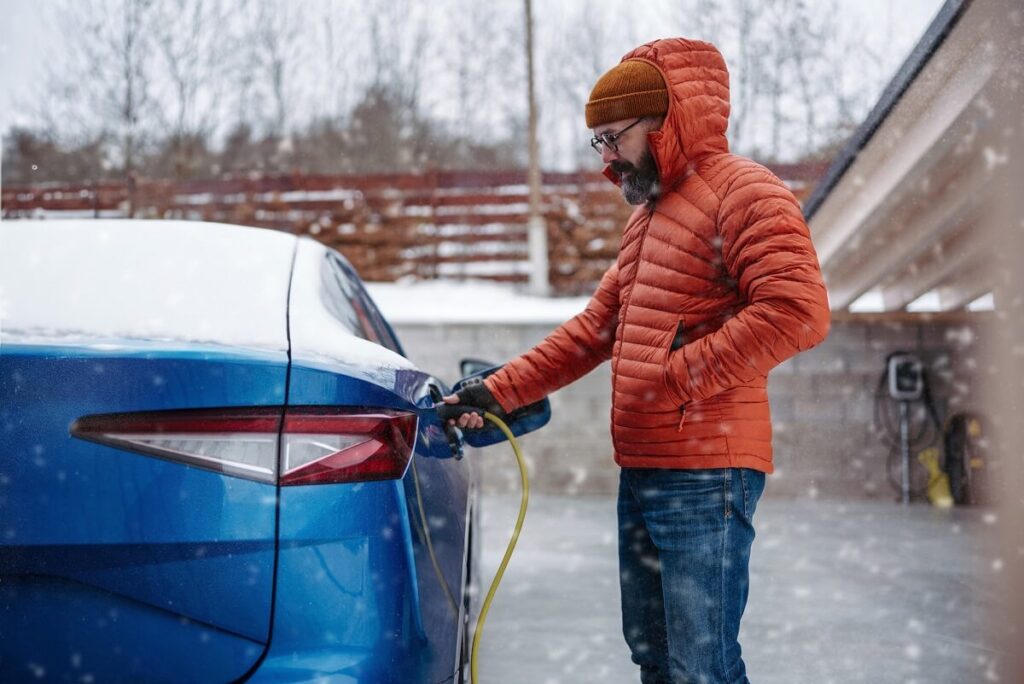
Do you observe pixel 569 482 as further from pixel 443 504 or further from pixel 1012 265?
pixel 443 504

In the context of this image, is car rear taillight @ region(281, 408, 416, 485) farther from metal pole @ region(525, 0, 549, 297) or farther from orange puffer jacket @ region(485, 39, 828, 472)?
metal pole @ region(525, 0, 549, 297)

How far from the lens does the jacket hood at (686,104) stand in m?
1.91

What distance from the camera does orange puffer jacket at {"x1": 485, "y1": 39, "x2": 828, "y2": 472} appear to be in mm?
1743

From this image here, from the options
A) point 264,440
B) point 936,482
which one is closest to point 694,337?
point 264,440

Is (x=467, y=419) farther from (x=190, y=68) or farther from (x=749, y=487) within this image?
(x=190, y=68)

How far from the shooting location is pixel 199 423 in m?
1.38

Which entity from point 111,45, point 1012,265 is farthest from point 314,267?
point 111,45

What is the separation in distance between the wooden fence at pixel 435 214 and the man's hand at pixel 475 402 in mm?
10533

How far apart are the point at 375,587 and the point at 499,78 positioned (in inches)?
722

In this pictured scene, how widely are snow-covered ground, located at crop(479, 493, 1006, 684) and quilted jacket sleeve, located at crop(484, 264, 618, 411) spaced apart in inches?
58.9

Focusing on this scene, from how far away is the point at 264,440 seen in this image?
54.9 inches

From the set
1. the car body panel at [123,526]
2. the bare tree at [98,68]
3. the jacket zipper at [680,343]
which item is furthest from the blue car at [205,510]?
the bare tree at [98,68]

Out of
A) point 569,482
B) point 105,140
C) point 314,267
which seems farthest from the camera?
point 105,140

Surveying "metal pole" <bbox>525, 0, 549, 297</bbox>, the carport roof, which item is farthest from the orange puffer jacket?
"metal pole" <bbox>525, 0, 549, 297</bbox>
